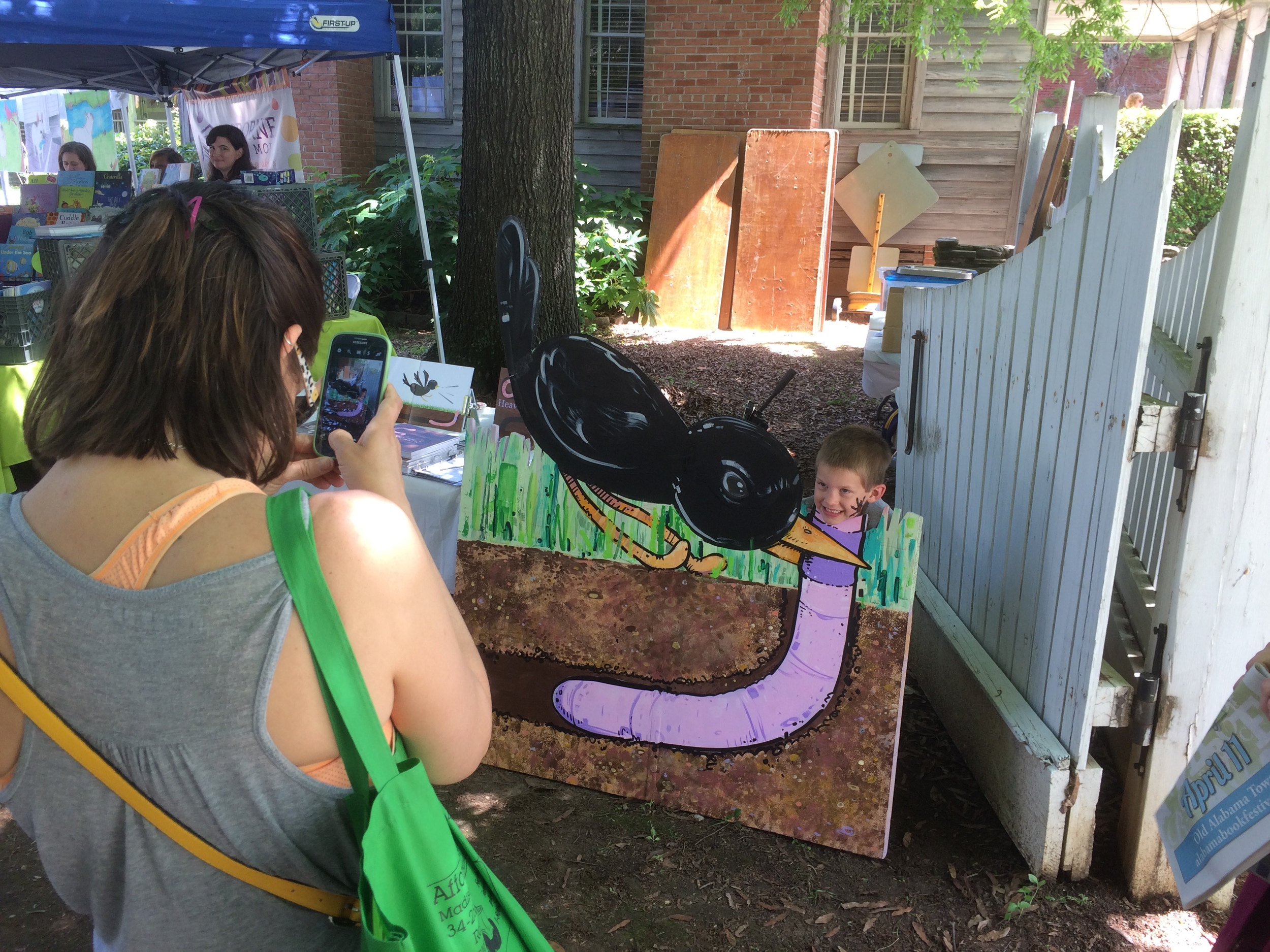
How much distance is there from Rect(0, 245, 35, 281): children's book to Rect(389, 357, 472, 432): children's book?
2.77 metres

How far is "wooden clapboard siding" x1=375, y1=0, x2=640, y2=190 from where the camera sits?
11055 mm

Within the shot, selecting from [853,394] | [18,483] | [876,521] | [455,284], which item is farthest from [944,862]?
[853,394]

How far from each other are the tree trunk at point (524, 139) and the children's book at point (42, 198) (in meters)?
3.03

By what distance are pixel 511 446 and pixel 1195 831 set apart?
6.23 ft

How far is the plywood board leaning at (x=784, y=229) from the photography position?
8.95 metres

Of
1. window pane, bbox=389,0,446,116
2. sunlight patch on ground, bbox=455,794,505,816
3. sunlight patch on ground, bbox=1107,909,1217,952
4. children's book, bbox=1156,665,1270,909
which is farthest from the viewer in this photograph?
window pane, bbox=389,0,446,116

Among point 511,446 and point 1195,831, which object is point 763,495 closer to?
point 511,446

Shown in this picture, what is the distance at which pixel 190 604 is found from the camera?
92cm

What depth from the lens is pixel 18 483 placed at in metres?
4.40

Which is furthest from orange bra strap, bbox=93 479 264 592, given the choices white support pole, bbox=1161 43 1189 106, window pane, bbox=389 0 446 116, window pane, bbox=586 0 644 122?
white support pole, bbox=1161 43 1189 106

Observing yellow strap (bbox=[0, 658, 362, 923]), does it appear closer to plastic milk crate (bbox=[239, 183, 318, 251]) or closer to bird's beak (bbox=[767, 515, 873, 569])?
bird's beak (bbox=[767, 515, 873, 569])

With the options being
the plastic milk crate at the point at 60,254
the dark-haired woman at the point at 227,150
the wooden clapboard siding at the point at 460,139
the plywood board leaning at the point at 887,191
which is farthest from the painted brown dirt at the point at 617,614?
the plywood board leaning at the point at 887,191

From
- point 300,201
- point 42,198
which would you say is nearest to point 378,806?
point 300,201

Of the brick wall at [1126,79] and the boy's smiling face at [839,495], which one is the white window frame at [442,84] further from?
the brick wall at [1126,79]
